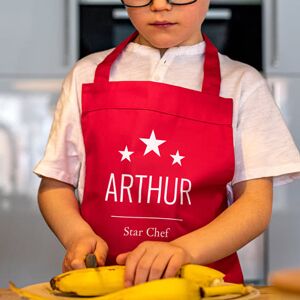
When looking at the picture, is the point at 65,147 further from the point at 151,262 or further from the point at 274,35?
the point at 274,35

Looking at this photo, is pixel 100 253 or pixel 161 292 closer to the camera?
pixel 161 292

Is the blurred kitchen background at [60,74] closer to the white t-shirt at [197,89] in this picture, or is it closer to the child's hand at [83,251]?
the white t-shirt at [197,89]

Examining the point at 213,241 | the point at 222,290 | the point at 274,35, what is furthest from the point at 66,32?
the point at 222,290

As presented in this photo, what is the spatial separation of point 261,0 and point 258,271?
875 mm

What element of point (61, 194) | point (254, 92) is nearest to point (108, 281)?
point (61, 194)

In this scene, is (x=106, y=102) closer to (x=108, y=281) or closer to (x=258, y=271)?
(x=108, y=281)

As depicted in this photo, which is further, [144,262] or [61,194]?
[61,194]

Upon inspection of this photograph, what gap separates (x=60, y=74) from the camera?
101 inches

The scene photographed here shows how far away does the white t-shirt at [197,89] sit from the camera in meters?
1.23

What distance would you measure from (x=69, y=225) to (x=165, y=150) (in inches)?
7.2

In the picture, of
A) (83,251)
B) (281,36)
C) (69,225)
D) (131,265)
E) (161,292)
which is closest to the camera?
(161,292)

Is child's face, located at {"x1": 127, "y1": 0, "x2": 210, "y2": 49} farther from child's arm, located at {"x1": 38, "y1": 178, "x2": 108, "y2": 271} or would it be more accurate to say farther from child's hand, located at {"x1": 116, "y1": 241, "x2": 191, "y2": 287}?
child's hand, located at {"x1": 116, "y1": 241, "x2": 191, "y2": 287}

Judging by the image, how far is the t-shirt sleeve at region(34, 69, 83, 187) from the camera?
1250 millimetres

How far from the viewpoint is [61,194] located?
49.1 inches
